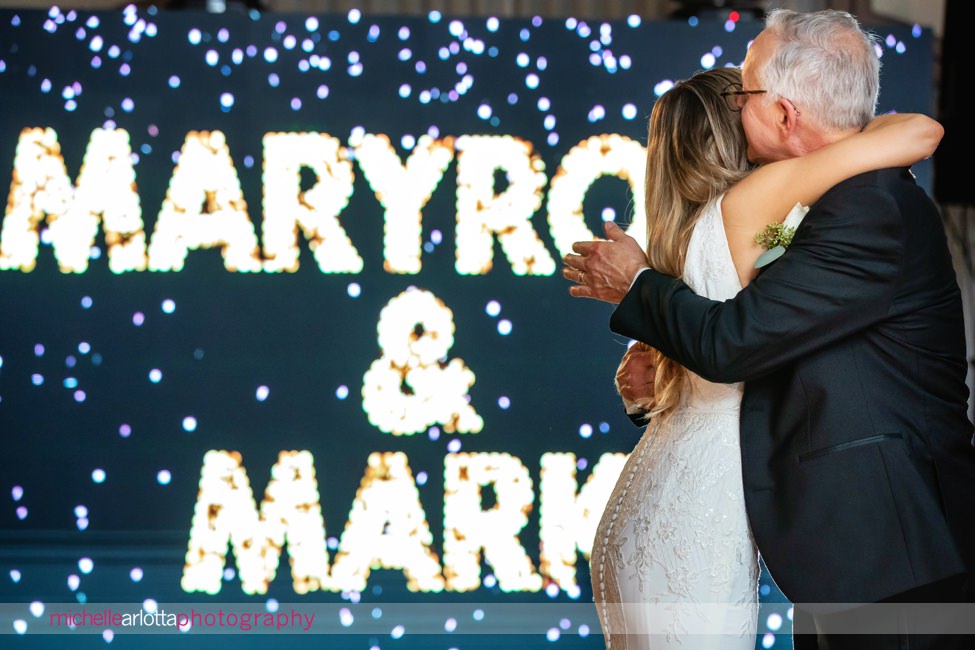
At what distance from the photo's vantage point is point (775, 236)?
4.21ft

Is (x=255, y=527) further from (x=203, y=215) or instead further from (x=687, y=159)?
(x=687, y=159)

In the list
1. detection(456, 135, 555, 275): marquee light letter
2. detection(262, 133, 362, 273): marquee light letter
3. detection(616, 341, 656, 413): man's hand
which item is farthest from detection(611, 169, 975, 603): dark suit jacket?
detection(262, 133, 362, 273): marquee light letter

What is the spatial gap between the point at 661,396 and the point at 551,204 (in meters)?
1.88

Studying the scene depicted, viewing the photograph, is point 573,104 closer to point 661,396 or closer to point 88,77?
point 88,77

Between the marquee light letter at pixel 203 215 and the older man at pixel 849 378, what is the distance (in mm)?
2194

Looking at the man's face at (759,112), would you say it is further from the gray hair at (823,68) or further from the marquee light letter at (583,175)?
the marquee light letter at (583,175)

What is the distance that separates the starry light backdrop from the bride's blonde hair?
6.05 ft

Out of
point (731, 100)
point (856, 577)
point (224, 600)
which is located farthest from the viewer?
point (224, 600)

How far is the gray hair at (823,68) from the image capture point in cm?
129

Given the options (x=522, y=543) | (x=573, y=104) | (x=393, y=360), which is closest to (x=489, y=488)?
(x=522, y=543)

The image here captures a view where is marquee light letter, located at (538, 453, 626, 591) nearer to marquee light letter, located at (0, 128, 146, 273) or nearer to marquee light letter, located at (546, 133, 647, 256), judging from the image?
marquee light letter, located at (546, 133, 647, 256)

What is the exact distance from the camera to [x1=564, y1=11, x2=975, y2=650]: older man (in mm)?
1216

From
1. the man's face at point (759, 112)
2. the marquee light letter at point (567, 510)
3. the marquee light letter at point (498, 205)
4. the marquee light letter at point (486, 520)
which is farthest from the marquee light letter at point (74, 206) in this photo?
the man's face at point (759, 112)

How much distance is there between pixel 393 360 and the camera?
328cm
